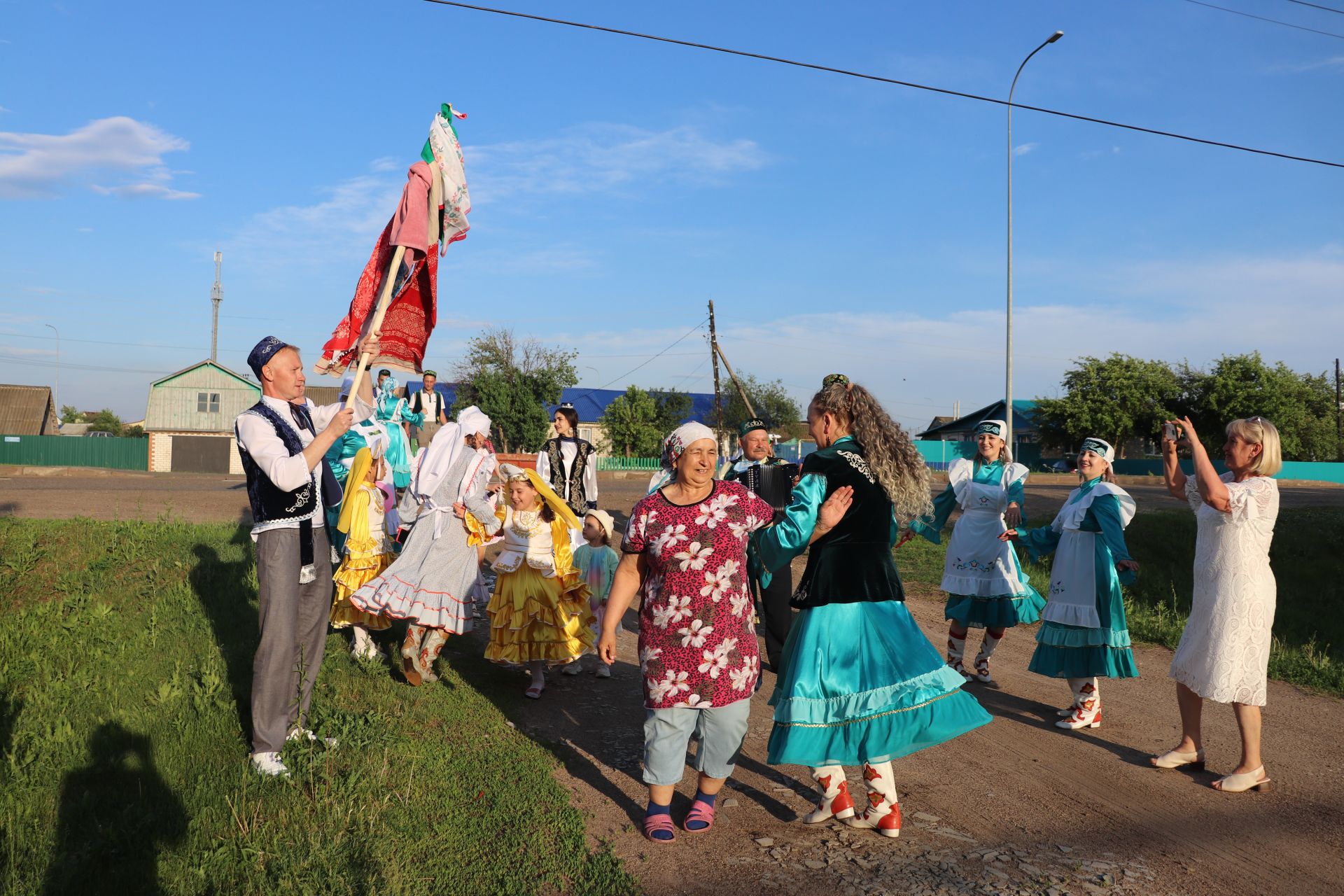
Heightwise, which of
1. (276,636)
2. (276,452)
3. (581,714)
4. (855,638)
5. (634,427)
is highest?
(634,427)

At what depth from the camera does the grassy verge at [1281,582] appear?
832 cm

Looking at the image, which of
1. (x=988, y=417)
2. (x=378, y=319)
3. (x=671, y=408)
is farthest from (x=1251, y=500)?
(x=988, y=417)

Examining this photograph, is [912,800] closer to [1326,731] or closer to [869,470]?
[869,470]

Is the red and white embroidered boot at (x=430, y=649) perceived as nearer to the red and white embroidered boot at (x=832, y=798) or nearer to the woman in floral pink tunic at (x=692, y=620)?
the woman in floral pink tunic at (x=692, y=620)

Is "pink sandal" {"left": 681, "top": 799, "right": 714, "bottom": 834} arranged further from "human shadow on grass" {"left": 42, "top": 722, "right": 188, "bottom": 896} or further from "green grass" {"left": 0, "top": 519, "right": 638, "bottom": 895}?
"human shadow on grass" {"left": 42, "top": 722, "right": 188, "bottom": 896}

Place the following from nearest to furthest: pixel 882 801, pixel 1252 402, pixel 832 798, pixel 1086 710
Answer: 1. pixel 882 801
2. pixel 832 798
3. pixel 1086 710
4. pixel 1252 402

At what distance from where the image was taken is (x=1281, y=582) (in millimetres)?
15375

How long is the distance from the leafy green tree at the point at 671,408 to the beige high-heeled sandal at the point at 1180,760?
147 ft

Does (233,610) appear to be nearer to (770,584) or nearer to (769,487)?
(770,584)

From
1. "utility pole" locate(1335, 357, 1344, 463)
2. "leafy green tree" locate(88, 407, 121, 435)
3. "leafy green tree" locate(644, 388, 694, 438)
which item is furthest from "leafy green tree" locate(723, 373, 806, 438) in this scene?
"leafy green tree" locate(88, 407, 121, 435)

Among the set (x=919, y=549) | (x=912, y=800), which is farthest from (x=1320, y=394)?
(x=912, y=800)

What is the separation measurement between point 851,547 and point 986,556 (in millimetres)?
3514

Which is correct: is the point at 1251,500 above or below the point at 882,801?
above

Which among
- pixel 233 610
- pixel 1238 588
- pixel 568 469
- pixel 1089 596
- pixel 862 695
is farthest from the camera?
pixel 568 469
